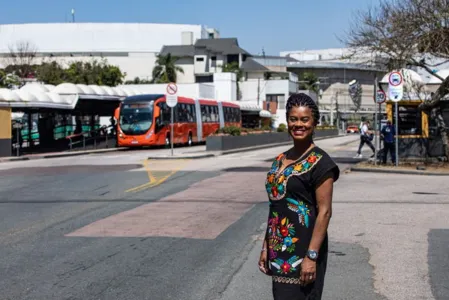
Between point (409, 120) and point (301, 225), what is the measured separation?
21721 mm

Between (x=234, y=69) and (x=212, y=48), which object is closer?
(x=234, y=69)

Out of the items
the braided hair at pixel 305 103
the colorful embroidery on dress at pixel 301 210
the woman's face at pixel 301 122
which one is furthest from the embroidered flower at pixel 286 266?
the braided hair at pixel 305 103

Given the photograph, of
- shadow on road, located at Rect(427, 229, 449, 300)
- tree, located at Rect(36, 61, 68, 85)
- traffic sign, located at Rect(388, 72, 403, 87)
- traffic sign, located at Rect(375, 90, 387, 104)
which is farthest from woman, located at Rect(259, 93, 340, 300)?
tree, located at Rect(36, 61, 68, 85)

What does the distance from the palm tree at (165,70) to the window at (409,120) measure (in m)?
71.0

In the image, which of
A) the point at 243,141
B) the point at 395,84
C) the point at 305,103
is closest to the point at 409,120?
the point at 395,84

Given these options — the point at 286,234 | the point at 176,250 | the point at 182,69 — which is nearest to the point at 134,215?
the point at 176,250

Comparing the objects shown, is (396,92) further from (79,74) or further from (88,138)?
(79,74)

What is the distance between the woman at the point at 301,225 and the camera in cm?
417

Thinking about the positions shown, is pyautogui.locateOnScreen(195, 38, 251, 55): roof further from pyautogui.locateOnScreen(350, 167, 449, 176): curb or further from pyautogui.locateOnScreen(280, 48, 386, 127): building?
pyautogui.locateOnScreen(350, 167, 449, 176): curb

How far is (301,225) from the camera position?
4.20 meters

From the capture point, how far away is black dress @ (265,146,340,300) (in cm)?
419

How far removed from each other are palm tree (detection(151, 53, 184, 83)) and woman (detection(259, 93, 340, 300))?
9055 centimetres

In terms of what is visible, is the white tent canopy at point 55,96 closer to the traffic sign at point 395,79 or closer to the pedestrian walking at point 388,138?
the pedestrian walking at point 388,138

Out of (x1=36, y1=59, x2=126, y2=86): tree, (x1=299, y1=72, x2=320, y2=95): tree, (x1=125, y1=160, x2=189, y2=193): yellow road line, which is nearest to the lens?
(x1=125, y1=160, x2=189, y2=193): yellow road line
